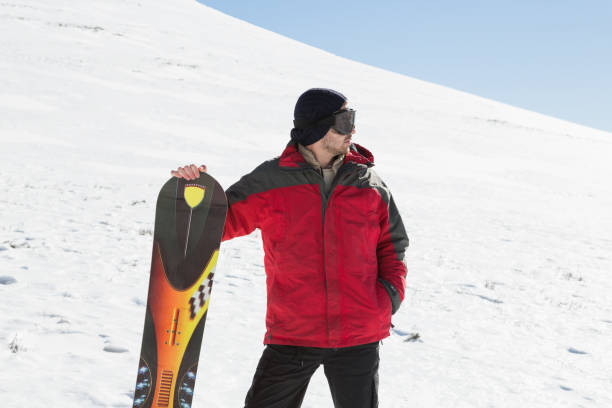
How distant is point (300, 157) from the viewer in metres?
2.45

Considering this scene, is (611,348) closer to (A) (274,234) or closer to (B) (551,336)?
(B) (551,336)

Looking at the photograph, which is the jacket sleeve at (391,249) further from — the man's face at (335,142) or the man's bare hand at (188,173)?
the man's bare hand at (188,173)

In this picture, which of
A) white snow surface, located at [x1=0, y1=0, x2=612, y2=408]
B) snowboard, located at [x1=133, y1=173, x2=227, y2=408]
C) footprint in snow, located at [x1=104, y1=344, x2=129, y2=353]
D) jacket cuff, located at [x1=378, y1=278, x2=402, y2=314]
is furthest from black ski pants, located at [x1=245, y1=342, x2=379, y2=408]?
footprint in snow, located at [x1=104, y1=344, x2=129, y2=353]

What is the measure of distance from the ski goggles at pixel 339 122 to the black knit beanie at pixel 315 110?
17 mm

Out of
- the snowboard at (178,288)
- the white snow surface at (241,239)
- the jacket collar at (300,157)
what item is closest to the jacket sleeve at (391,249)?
the jacket collar at (300,157)

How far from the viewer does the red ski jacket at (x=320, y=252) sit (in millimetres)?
2312

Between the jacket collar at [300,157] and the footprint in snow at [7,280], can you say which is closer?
the jacket collar at [300,157]

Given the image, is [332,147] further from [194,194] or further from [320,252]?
[194,194]

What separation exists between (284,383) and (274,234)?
0.69 metres

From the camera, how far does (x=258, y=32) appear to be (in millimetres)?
59375

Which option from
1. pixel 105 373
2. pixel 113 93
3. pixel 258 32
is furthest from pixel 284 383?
pixel 258 32

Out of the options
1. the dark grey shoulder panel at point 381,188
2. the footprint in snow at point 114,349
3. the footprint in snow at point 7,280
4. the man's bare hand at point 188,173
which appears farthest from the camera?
the footprint in snow at point 7,280

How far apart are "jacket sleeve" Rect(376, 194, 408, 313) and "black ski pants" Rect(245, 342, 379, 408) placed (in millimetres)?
334

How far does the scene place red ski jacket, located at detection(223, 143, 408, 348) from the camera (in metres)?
2.31
